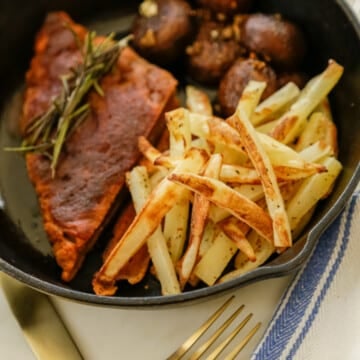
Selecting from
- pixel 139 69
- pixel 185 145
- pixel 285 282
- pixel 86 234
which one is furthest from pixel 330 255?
pixel 139 69

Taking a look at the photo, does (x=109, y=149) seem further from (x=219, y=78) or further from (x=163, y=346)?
(x=163, y=346)

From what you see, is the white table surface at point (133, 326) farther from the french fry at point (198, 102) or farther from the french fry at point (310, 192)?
the french fry at point (198, 102)

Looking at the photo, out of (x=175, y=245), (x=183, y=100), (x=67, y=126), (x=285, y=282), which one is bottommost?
(x=285, y=282)

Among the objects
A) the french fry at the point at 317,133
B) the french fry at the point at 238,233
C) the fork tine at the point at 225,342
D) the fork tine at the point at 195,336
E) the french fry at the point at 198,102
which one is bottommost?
the fork tine at the point at 225,342

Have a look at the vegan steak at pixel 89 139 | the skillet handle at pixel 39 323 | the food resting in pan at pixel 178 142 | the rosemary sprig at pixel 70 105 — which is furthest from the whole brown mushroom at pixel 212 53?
the skillet handle at pixel 39 323

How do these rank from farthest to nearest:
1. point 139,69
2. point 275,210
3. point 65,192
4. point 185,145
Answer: point 139,69 → point 65,192 → point 185,145 → point 275,210

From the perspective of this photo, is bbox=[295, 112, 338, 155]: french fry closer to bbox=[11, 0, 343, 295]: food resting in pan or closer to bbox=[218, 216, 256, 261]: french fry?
bbox=[11, 0, 343, 295]: food resting in pan
